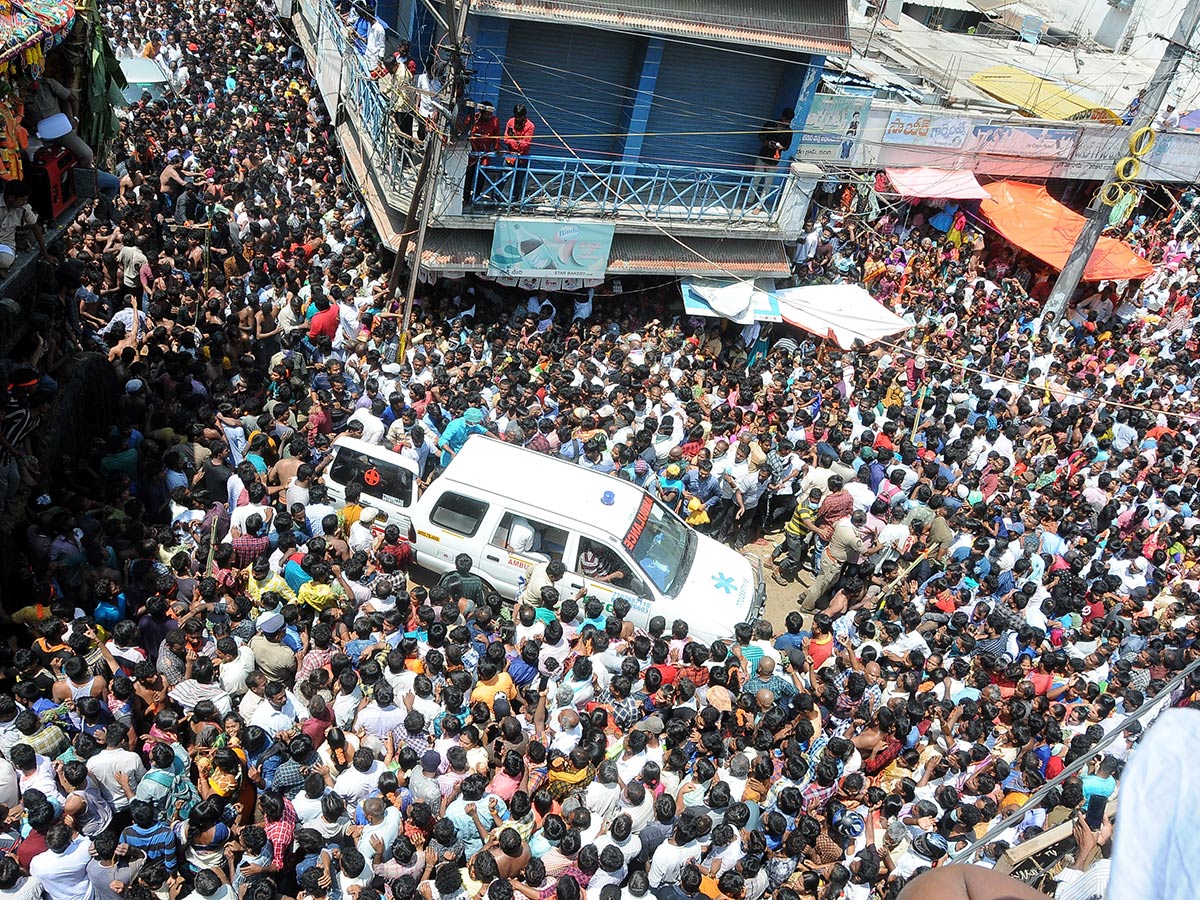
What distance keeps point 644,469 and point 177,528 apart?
460 cm

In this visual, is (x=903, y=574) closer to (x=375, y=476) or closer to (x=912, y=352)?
(x=912, y=352)

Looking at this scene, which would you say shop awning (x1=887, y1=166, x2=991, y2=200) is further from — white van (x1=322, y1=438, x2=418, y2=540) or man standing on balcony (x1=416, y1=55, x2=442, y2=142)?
white van (x1=322, y1=438, x2=418, y2=540)

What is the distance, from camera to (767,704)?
23.4 feet

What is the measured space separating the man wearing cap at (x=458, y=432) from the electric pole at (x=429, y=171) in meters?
1.93

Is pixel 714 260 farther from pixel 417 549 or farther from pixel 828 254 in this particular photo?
pixel 417 549

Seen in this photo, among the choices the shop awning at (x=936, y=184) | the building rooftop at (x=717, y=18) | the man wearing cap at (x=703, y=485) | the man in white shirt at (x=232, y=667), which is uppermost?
the building rooftop at (x=717, y=18)

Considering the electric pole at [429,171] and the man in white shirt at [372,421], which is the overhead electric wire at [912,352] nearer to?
the electric pole at [429,171]

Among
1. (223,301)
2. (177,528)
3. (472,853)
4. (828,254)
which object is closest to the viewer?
(472,853)

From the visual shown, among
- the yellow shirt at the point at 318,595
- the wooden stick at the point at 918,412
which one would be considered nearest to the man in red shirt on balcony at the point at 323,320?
the yellow shirt at the point at 318,595

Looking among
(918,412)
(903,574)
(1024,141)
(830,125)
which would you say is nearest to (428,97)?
(918,412)

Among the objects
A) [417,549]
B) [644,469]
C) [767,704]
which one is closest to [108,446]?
[417,549]

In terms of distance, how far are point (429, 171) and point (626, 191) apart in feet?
12.7

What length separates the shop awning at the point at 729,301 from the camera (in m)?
14.1

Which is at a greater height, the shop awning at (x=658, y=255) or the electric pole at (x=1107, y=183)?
the electric pole at (x=1107, y=183)
